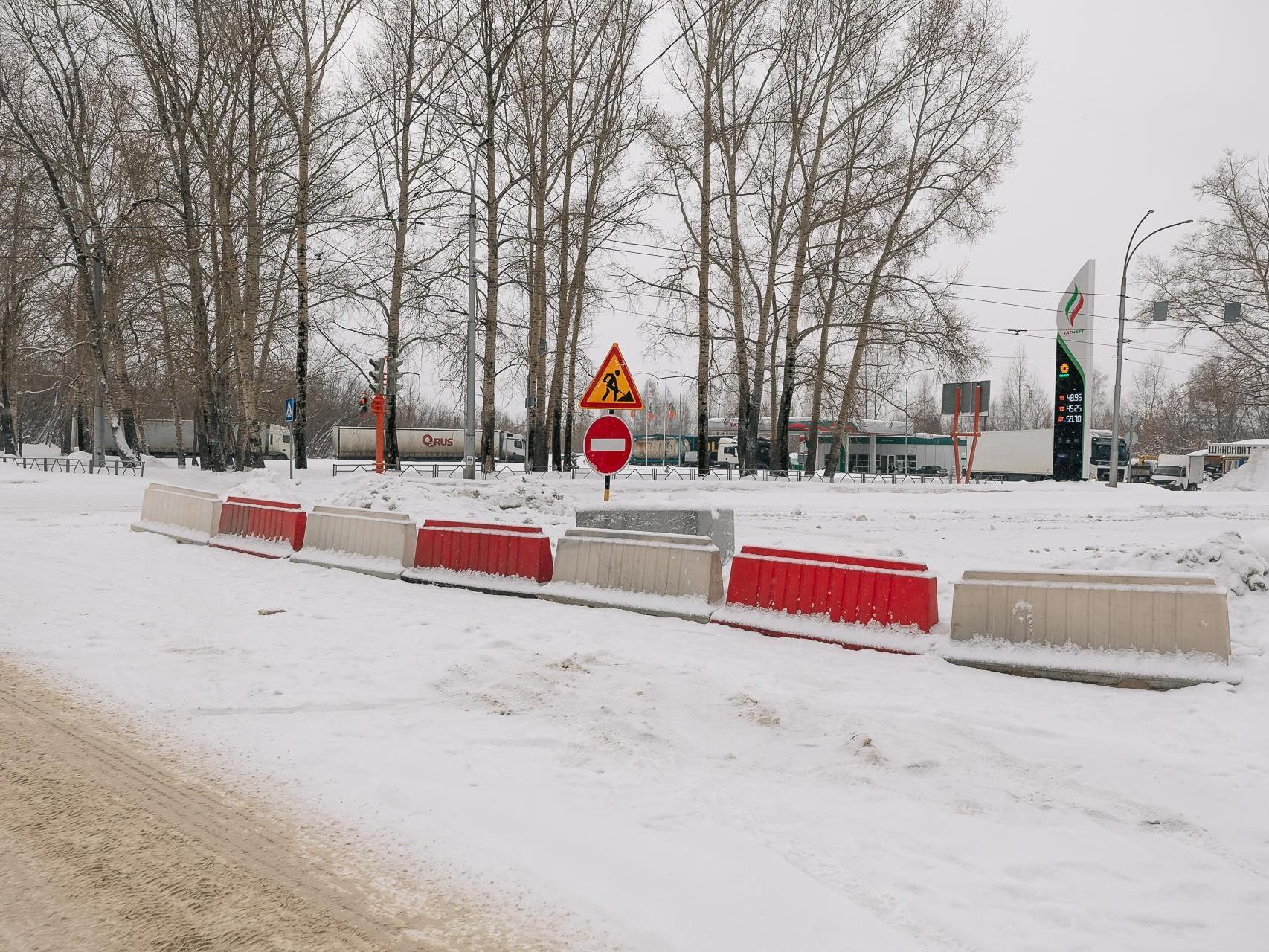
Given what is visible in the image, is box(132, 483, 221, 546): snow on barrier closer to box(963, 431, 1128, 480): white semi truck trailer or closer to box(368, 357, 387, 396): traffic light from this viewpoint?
box(368, 357, 387, 396): traffic light

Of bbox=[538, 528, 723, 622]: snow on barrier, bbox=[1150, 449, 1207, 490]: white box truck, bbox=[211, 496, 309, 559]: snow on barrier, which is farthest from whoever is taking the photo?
bbox=[1150, 449, 1207, 490]: white box truck

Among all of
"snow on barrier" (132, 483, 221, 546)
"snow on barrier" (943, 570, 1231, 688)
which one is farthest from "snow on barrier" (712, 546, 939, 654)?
"snow on barrier" (132, 483, 221, 546)

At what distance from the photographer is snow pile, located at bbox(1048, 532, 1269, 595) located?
24.4 feet

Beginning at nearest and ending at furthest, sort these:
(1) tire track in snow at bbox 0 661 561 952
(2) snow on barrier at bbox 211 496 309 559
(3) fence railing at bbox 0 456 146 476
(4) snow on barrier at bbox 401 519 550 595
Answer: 1. (1) tire track in snow at bbox 0 661 561 952
2. (4) snow on barrier at bbox 401 519 550 595
3. (2) snow on barrier at bbox 211 496 309 559
4. (3) fence railing at bbox 0 456 146 476

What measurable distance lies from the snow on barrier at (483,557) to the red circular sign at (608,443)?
1172 millimetres

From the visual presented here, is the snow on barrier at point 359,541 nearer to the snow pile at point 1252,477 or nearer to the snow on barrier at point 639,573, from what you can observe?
the snow on barrier at point 639,573

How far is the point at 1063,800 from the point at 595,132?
31420 millimetres

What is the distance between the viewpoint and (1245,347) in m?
45.2

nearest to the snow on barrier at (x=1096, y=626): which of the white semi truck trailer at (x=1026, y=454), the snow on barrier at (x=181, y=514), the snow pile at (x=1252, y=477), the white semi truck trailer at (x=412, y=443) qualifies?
the snow on barrier at (x=181, y=514)

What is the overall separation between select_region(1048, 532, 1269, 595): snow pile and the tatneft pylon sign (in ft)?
97.6

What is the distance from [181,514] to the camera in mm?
14086

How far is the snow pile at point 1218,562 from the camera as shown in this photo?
7434 mm

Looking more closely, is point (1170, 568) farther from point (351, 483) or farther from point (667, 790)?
point (351, 483)

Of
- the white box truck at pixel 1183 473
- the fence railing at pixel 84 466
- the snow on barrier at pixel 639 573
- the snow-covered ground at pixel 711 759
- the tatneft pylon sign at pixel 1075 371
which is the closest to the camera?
the snow-covered ground at pixel 711 759
